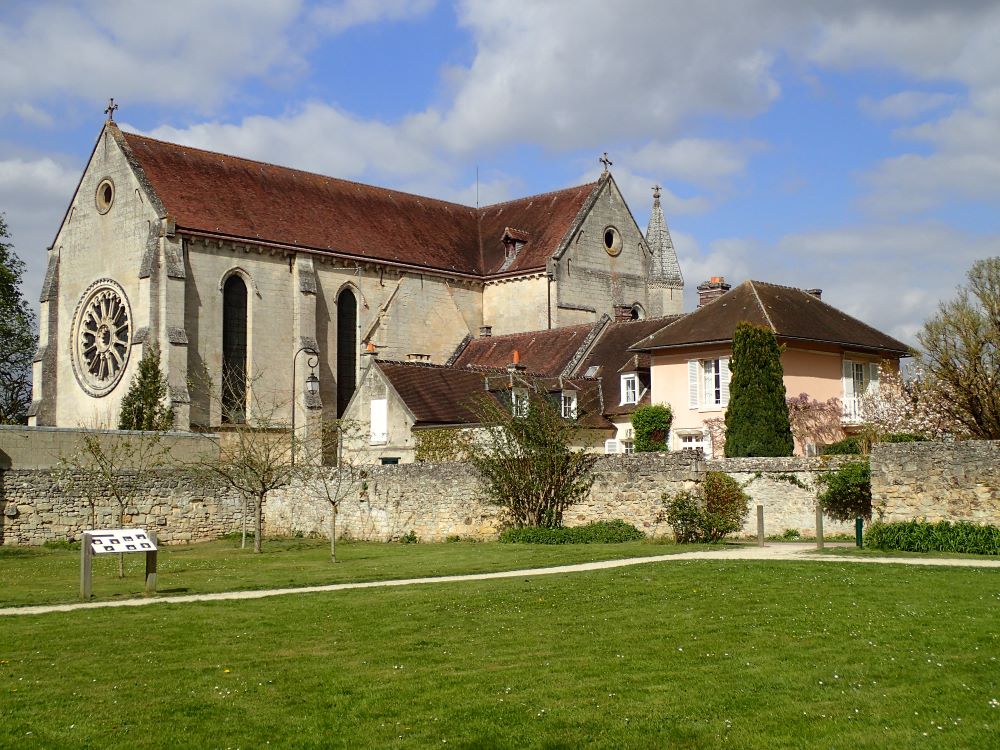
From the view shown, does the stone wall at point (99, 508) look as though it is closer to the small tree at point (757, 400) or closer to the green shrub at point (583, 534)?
the green shrub at point (583, 534)

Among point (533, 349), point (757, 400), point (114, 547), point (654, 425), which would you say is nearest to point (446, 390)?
point (654, 425)

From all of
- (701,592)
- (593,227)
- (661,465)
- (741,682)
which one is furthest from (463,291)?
(741,682)

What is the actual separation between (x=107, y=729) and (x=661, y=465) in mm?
16614

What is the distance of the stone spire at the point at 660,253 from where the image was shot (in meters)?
51.4

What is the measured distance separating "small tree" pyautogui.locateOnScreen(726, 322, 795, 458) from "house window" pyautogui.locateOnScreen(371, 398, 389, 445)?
9.91 metres

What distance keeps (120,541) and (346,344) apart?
3047 centimetres

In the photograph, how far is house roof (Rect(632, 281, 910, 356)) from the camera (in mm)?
31844

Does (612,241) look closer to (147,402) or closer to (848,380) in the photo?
(848,380)

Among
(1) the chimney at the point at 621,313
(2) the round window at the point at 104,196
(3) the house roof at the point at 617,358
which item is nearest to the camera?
(3) the house roof at the point at 617,358

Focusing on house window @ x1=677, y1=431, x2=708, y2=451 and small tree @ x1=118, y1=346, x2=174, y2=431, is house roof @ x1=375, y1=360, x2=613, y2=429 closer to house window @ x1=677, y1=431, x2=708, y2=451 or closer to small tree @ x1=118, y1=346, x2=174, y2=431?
house window @ x1=677, y1=431, x2=708, y2=451

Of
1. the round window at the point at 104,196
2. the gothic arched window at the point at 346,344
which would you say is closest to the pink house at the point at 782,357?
the gothic arched window at the point at 346,344

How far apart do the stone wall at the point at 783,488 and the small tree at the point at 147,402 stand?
2134 centimetres

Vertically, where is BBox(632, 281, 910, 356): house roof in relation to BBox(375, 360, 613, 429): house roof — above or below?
above

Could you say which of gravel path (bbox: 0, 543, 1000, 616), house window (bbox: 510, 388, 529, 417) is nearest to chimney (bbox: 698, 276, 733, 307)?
house window (bbox: 510, 388, 529, 417)
